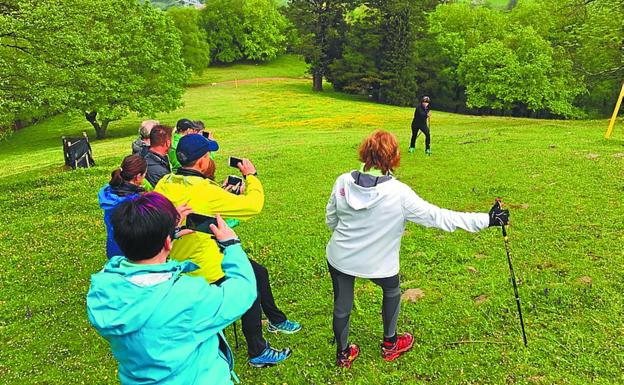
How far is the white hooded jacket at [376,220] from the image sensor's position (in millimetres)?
4496

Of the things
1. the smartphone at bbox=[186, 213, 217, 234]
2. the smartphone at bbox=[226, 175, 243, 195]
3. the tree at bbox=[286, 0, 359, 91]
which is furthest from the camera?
the tree at bbox=[286, 0, 359, 91]

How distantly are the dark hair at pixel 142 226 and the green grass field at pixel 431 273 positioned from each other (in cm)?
331

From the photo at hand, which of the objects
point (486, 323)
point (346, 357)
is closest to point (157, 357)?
point (346, 357)

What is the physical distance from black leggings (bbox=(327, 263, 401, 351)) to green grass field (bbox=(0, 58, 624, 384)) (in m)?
0.61

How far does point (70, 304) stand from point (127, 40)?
34.2 metres

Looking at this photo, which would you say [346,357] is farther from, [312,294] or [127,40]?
[127,40]

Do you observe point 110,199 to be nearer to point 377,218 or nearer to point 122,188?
point 122,188

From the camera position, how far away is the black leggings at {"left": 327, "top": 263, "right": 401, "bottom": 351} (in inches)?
194

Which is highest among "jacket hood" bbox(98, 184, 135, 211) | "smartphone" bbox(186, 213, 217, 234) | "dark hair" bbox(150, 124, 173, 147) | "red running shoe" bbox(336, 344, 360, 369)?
"dark hair" bbox(150, 124, 173, 147)

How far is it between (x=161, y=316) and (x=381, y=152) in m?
2.71

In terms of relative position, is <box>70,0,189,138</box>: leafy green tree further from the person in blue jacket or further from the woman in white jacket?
the woman in white jacket

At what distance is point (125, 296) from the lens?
248cm

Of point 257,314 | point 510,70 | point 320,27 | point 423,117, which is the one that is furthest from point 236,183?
point 320,27

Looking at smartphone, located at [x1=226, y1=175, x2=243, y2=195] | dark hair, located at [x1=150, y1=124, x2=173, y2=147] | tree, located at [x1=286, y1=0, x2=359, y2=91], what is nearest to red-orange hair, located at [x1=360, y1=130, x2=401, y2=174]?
smartphone, located at [x1=226, y1=175, x2=243, y2=195]
